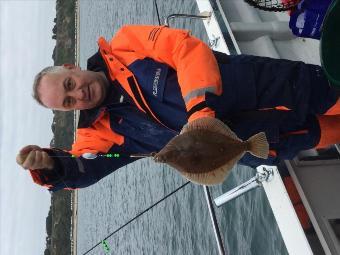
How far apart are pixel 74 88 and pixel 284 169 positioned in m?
1.78

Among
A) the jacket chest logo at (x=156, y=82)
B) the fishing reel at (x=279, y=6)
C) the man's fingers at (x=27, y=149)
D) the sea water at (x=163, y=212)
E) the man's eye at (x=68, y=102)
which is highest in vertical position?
the fishing reel at (x=279, y=6)

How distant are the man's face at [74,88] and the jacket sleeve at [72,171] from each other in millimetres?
455

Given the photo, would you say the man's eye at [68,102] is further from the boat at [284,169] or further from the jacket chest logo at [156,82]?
the boat at [284,169]

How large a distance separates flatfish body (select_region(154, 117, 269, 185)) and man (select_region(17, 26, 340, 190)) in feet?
0.45

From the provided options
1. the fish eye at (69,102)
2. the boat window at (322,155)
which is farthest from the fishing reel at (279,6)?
the fish eye at (69,102)

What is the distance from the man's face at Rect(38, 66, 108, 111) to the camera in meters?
3.25

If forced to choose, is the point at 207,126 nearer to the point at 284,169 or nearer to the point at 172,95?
the point at 172,95

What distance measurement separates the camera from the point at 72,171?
359 centimetres

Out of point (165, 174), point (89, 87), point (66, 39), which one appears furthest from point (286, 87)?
point (66, 39)

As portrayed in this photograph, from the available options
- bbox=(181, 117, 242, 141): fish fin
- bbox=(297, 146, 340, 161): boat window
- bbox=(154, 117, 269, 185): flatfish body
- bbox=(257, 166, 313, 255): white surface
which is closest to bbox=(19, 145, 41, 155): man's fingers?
bbox=(154, 117, 269, 185): flatfish body

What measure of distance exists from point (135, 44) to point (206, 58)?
564mm

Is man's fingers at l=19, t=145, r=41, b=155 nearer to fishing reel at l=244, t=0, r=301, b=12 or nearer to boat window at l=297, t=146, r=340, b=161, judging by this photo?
fishing reel at l=244, t=0, r=301, b=12

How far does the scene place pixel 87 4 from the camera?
2895cm

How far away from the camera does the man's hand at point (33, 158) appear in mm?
3191
